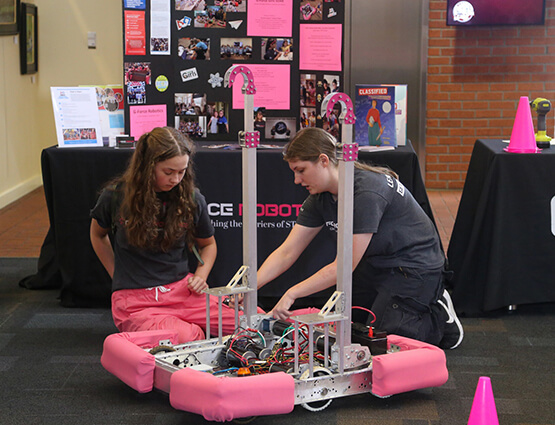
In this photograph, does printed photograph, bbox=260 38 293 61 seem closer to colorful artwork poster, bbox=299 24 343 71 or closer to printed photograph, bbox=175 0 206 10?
colorful artwork poster, bbox=299 24 343 71

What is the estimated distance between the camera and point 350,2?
4223 millimetres

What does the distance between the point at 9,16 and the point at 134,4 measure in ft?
9.47

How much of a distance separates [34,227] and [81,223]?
2.03m

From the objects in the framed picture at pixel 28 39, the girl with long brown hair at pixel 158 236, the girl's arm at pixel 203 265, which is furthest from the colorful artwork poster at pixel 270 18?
the framed picture at pixel 28 39

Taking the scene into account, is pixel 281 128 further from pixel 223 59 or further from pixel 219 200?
pixel 219 200

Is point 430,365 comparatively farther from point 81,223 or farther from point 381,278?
point 81,223

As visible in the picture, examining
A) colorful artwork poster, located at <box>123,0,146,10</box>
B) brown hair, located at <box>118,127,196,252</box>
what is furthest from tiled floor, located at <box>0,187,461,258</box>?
brown hair, located at <box>118,127,196,252</box>

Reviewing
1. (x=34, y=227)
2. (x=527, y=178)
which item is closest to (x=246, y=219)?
(x=527, y=178)

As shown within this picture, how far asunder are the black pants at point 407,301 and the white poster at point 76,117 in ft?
4.55

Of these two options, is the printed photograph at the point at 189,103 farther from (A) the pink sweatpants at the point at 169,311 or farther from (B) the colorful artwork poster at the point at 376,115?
(A) the pink sweatpants at the point at 169,311

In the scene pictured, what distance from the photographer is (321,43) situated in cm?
360

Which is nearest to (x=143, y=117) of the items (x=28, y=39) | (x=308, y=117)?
(x=308, y=117)

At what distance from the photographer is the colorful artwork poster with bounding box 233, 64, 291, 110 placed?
11.9 ft

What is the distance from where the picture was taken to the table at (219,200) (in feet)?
10.9
